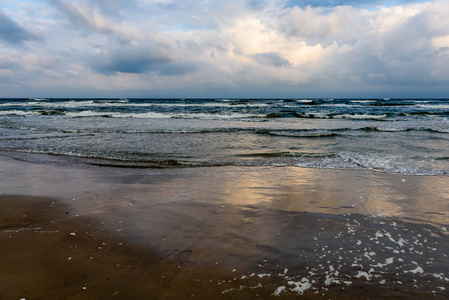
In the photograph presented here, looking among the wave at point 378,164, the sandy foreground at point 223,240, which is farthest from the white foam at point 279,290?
the wave at point 378,164

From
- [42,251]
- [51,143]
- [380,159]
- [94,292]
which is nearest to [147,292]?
[94,292]

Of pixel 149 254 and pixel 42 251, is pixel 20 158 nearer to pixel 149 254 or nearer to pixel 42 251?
pixel 42 251

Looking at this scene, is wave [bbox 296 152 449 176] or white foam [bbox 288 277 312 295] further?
wave [bbox 296 152 449 176]

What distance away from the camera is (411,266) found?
2680mm

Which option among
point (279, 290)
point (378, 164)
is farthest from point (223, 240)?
point (378, 164)

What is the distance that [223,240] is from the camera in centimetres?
318

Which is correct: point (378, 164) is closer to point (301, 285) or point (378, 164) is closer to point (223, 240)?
point (223, 240)

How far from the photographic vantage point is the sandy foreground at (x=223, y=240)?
2381 mm

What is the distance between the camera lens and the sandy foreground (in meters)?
2.38

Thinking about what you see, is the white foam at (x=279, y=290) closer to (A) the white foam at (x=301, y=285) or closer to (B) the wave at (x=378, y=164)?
(A) the white foam at (x=301, y=285)

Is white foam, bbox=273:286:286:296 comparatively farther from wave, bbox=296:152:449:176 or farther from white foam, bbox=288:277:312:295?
wave, bbox=296:152:449:176

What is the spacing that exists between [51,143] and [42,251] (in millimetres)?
9610

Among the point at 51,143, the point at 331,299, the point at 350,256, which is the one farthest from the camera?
the point at 51,143

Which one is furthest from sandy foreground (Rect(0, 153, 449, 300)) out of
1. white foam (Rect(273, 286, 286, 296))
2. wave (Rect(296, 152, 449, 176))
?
wave (Rect(296, 152, 449, 176))
